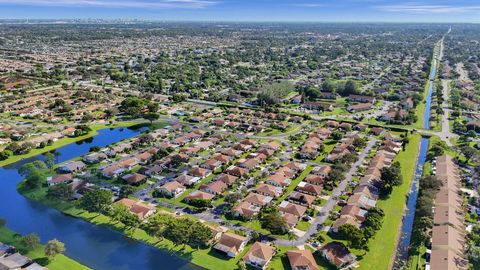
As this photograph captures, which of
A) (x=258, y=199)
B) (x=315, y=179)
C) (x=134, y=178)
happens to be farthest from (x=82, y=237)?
(x=315, y=179)

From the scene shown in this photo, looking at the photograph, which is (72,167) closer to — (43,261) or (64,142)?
(64,142)

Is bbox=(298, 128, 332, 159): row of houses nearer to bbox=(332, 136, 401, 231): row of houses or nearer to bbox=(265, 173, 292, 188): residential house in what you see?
bbox=(332, 136, 401, 231): row of houses

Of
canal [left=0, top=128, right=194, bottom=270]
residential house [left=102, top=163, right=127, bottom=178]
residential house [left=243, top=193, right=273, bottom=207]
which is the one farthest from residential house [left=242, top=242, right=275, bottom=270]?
residential house [left=102, top=163, right=127, bottom=178]

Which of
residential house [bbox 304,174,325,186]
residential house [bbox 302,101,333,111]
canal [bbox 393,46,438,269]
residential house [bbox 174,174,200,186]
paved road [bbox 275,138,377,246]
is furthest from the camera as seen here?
residential house [bbox 302,101,333,111]

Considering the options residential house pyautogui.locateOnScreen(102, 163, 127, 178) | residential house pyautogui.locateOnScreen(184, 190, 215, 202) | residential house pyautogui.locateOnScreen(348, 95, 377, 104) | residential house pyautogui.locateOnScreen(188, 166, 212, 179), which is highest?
residential house pyautogui.locateOnScreen(348, 95, 377, 104)

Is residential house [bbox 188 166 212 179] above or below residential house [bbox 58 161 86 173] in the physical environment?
below
